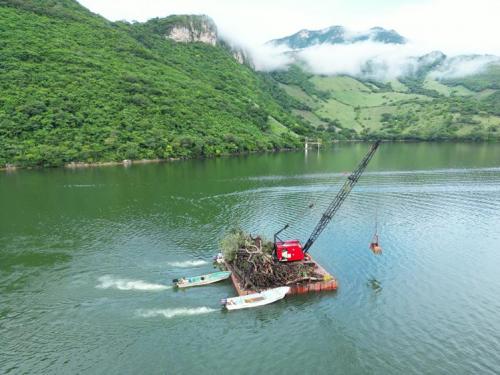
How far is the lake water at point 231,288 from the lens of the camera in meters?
33.9

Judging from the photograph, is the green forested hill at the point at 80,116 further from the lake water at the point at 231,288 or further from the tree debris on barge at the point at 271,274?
the tree debris on barge at the point at 271,274

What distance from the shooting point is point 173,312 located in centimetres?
4094

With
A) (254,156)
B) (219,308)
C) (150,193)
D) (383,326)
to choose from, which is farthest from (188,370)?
(254,156)

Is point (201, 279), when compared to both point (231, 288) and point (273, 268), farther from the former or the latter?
point (273, 268)

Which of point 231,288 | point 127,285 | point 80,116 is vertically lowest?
point 231,288

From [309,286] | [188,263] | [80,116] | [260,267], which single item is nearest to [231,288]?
[260,267]

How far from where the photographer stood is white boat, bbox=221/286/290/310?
136ft

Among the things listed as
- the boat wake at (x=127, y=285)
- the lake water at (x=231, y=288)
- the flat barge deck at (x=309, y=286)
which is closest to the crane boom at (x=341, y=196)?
the lake water at (x=231, y=288)

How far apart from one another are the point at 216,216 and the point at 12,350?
4615cm

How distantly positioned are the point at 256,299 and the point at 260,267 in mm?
4402

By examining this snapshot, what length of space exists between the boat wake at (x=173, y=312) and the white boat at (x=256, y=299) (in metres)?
2.00

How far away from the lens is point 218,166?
5778 inches

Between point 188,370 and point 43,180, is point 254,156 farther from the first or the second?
point 188,370

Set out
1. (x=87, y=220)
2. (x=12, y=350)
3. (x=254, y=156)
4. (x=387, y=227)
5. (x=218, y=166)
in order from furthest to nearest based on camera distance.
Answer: (x=254, y=156)
(x=218, y=166)
(x=87, y=220)
(x=387, y=227)
(x=12, y=350)
